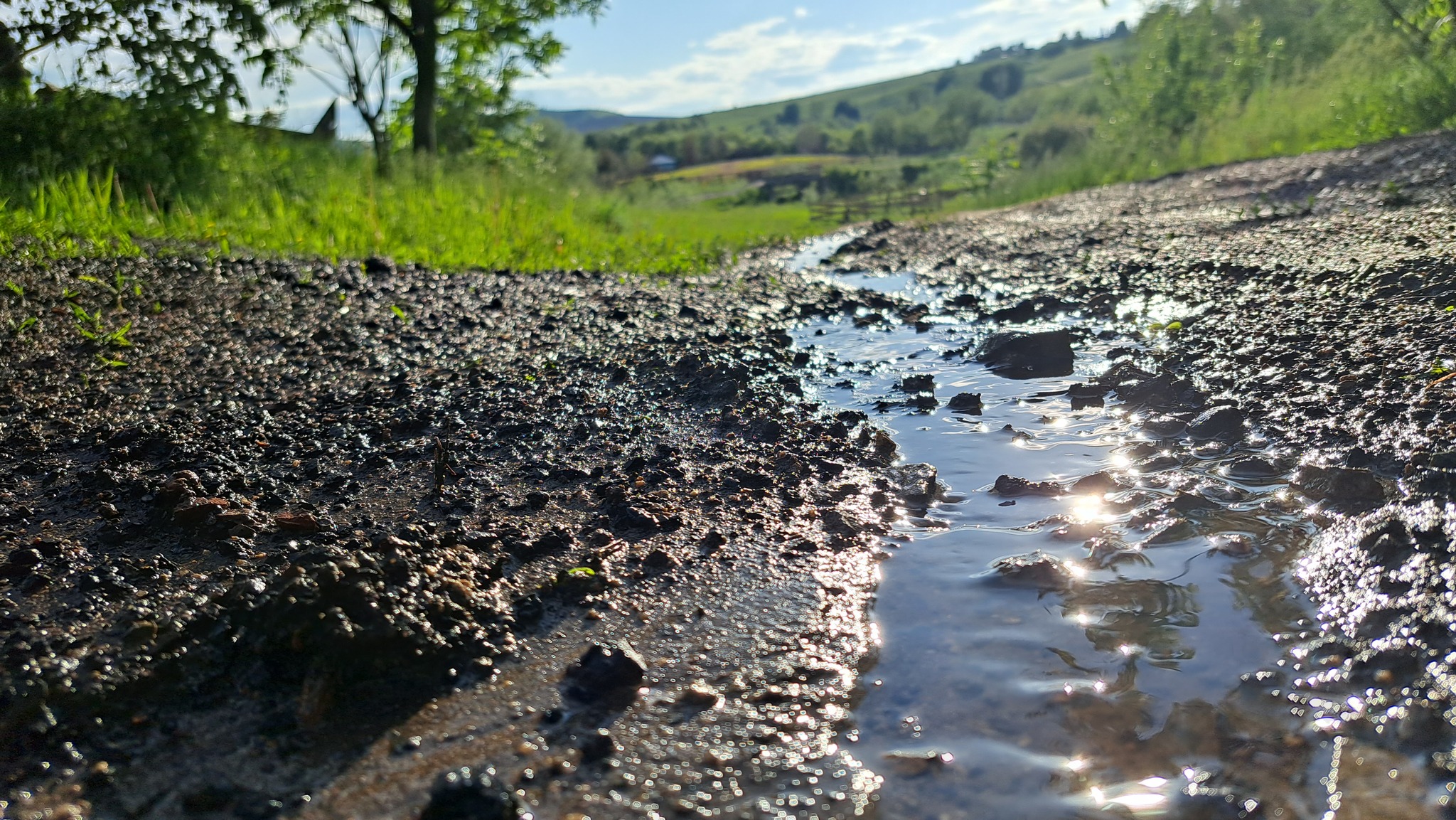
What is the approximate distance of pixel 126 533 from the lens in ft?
8.91

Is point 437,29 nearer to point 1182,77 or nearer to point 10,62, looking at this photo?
point 10,62

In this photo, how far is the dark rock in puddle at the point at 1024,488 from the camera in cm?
310

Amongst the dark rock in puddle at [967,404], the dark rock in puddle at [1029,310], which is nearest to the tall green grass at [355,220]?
the dark rock in puddle at [1029,310]

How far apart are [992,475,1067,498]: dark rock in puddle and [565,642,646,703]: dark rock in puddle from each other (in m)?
1.63

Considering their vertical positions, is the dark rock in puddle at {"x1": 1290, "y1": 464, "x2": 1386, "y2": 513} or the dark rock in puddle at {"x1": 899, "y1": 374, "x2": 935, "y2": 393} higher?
the dark rock in puddle at {"x1": 899, "y1": 374, "x2": 935, "y2": 393}

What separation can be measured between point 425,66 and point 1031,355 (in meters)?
12.3

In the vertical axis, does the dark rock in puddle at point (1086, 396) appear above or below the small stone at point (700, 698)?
above

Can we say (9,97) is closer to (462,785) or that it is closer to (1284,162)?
(462,785)

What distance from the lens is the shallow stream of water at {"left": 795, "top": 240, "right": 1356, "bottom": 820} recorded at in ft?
5.51

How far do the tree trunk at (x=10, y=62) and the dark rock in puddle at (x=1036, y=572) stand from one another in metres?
8.97

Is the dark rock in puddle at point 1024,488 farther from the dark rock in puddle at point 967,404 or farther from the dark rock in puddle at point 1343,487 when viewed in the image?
the dark rock in puddle at point 967,404

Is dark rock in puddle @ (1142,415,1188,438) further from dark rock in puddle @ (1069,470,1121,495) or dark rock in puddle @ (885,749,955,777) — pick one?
dark rock in puddle @ (885,749,955,777)

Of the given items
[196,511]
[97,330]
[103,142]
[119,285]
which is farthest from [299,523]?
[103,142]

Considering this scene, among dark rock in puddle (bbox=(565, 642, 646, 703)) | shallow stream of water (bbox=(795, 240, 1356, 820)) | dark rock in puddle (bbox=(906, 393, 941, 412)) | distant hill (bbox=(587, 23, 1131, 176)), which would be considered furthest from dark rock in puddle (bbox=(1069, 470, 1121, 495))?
distant hill (bbox=(587, 23, 1131, 176))
